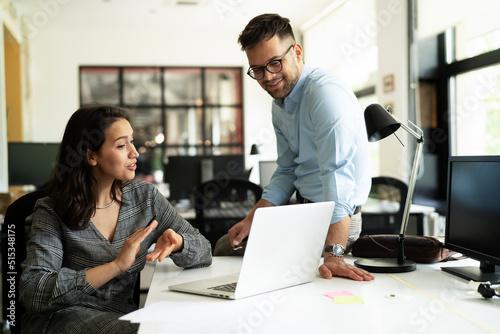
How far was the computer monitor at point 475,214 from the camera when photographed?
1.41 m

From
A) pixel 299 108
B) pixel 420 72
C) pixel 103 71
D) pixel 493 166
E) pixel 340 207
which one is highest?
pixel 103 71

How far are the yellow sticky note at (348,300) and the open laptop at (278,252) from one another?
0.16m

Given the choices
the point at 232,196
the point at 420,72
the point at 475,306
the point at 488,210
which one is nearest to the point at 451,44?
the point at 420,72

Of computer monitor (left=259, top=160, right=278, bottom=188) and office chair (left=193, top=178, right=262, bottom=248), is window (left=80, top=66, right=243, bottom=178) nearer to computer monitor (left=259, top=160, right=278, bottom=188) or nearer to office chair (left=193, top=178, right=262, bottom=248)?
computer monitor (left=259, top=160, right=278, bottom=188)

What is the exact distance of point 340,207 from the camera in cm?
160

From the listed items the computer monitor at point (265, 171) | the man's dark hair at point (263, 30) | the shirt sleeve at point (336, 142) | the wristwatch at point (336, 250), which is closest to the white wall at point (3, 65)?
the computer monitor at point (265, 171)

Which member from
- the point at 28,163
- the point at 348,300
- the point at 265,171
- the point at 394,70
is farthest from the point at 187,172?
the point at 348,300

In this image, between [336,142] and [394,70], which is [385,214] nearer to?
[336,142]

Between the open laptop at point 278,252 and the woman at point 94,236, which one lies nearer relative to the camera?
the open laptop at point 278,252

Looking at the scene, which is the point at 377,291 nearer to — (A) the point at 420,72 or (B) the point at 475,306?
(B) the point at 475,306

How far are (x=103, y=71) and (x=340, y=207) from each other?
8160 mm

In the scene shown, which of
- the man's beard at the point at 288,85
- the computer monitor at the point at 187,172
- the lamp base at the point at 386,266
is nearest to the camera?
the lamp base at the point at 386,266

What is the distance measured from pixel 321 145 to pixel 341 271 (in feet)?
1.44

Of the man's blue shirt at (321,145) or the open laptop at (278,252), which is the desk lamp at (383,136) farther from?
the open laptop at (278,252)
